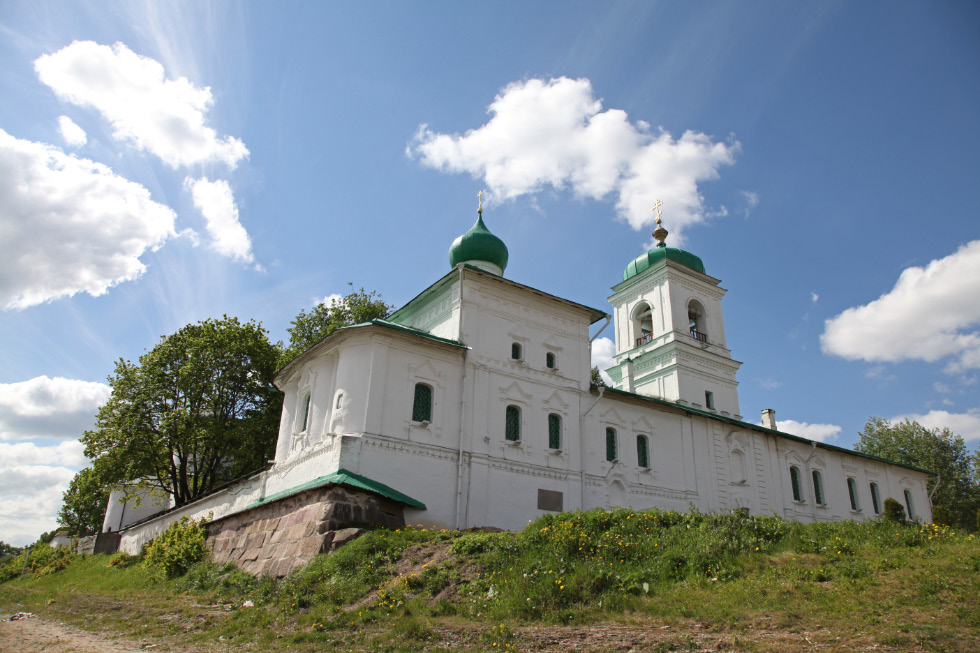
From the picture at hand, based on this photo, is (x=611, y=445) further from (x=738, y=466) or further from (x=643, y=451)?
(x=738, y=466)

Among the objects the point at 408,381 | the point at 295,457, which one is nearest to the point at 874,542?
the point at 408,381

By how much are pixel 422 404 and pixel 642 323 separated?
17.6 m

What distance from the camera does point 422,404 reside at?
18609 millimetres

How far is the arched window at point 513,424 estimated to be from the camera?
19688 millimetres

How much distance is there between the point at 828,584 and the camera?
8.46 metres

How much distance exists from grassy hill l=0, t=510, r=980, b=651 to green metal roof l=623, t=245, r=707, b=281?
22151 millimetres

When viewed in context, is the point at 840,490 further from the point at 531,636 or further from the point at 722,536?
the point at 531,636

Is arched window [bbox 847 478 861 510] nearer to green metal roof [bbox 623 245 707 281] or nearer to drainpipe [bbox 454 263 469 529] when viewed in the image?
green metal roof [bbox 623 245 707 281]

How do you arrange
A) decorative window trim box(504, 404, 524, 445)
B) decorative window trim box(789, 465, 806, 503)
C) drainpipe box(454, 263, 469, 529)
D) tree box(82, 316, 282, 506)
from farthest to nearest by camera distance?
decorative window trim box(789, 465, 806, 503), tree box(82, 316, 282, 506), decorative window trim box(504, 404, 524, 445), drainpipe box(454, 263, 469, 529)

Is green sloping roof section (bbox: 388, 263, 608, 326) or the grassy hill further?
green sloping roof section (bbox: 388, 263, 608, 326)

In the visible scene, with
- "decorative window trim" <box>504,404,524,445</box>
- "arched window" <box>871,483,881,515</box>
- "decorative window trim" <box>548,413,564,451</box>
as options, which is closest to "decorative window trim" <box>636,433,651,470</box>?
"decorative window trim" <box>548,413,564,451</box>

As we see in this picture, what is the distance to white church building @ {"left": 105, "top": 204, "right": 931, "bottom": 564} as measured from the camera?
17.6 metres

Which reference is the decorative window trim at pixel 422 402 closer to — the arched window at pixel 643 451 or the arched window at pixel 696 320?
the arched window at pixel 643 451

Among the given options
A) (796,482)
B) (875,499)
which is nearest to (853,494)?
(875,499)
